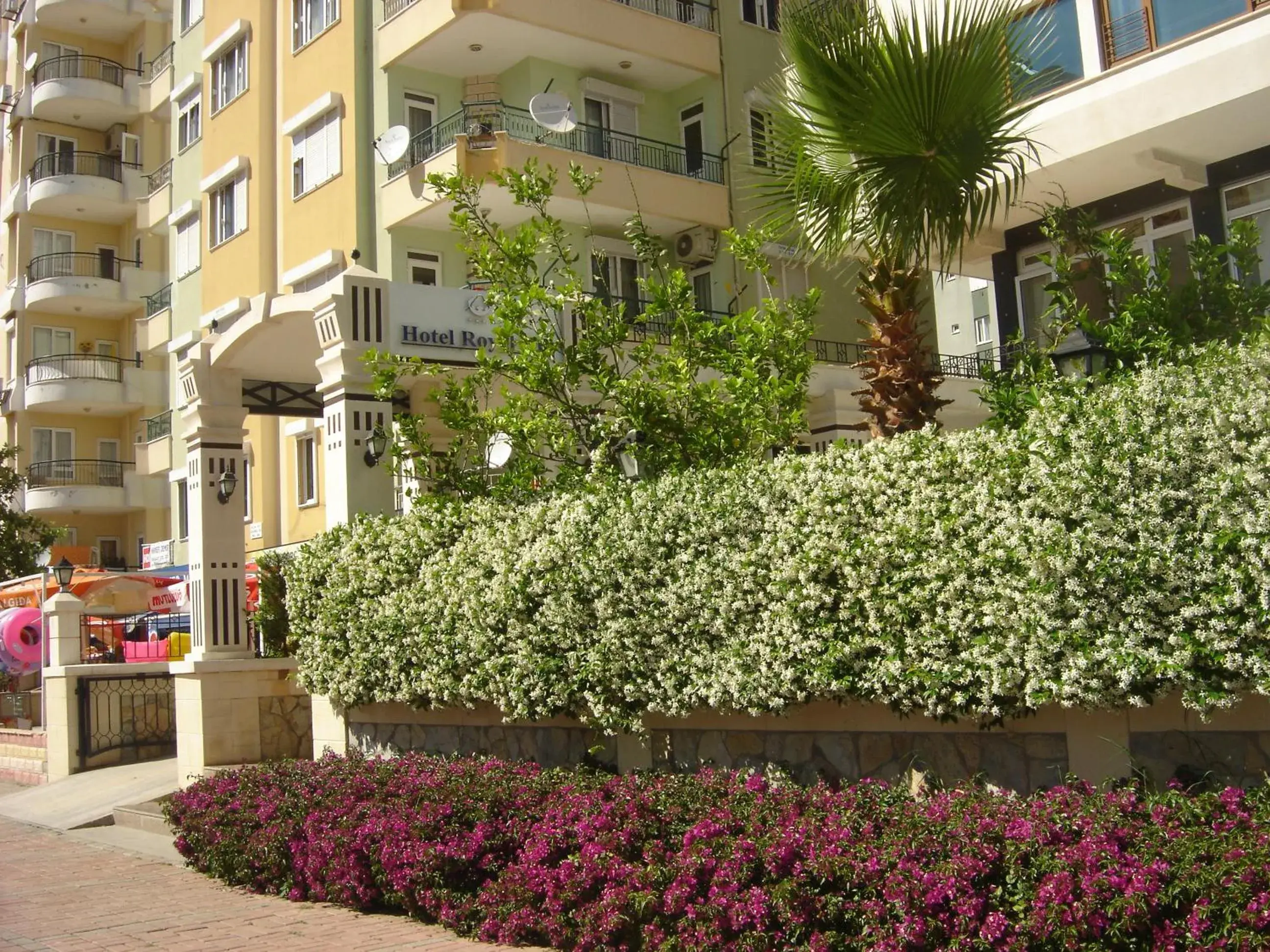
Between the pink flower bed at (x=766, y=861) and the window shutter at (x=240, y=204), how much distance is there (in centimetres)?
2115

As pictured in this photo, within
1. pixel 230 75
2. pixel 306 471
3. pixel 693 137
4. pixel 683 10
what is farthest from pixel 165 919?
pixel 230 75

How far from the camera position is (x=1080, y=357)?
9.33 meters

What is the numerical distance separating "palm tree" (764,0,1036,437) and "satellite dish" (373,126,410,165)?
1336cm

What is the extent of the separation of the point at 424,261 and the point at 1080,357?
17440 mm

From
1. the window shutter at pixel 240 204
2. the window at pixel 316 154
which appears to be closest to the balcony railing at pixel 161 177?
the window shutter at pixel 240 204

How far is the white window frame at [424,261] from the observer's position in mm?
24656

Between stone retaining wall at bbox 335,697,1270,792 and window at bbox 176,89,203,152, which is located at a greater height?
window at bbox 176,89,203,152

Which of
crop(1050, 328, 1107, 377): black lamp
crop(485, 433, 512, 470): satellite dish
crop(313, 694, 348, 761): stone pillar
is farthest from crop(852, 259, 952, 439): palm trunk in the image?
crop(313, 694, 348, 761): stone pillar

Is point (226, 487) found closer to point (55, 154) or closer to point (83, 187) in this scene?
point (83, 187)

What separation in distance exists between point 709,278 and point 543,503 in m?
16.9

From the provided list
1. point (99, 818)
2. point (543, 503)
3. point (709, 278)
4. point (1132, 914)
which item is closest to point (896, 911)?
point (1132, 914)

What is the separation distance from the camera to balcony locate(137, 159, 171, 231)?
115 feet

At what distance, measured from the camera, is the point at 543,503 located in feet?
34.9

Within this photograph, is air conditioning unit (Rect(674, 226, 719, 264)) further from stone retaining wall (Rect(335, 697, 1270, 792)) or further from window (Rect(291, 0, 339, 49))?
stone retaining wall (Rect(335, 697, 1270, 792))
